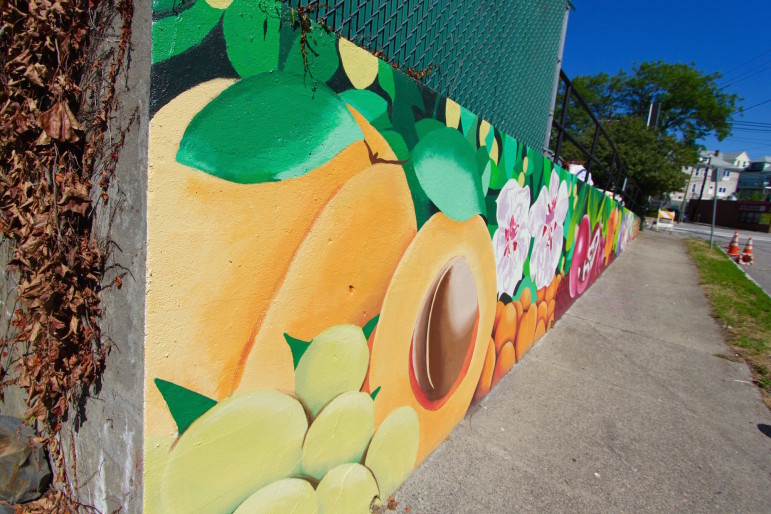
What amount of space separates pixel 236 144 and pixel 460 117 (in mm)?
1514

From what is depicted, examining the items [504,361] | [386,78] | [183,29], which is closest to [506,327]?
[504,361]

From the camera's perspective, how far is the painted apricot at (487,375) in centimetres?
330

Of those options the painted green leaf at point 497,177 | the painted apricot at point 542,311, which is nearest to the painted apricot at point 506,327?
the painted apricot at point 542,311

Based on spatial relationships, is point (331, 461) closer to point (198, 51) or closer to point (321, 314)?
point (321, 314)

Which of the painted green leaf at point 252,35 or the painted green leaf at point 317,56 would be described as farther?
the painted green leaf at point 317,56

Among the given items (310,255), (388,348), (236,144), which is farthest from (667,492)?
(236,144)

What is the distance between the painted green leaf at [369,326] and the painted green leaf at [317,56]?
101 centimetres

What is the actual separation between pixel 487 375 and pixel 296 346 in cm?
224

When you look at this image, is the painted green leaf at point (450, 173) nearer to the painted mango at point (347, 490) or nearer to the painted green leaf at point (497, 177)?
the painted green leaf at point (497, 177)

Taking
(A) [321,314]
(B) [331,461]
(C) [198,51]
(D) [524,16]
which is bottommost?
(B) [331,461]

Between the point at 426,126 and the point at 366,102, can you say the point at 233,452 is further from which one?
the point at 426,126

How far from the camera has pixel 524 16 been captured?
3.41 metres

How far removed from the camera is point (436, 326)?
2482 mm

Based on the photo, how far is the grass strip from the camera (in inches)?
192
